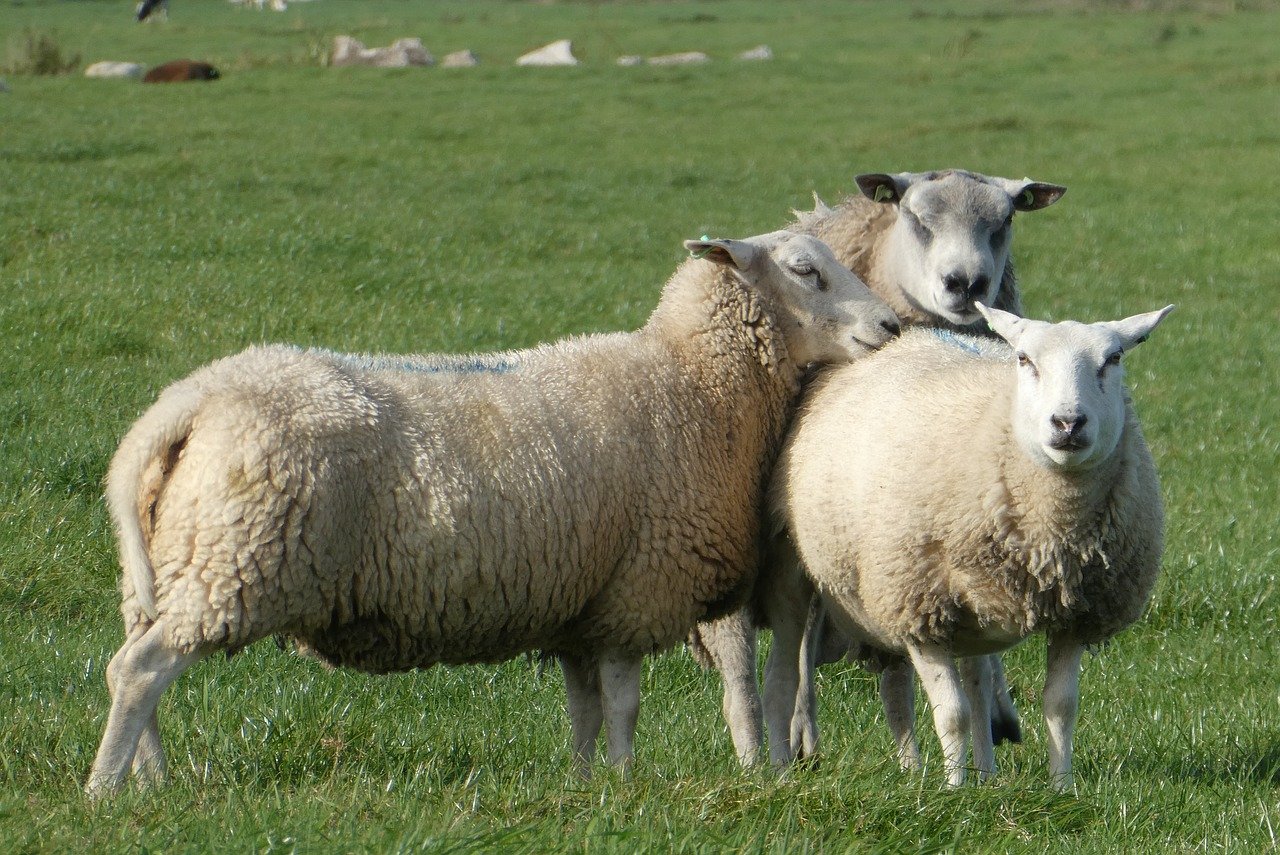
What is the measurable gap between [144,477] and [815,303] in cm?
237

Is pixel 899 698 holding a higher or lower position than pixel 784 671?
lower

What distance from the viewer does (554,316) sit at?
449 inches

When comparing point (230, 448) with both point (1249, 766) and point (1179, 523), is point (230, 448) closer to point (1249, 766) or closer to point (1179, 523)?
point (1249, 766)

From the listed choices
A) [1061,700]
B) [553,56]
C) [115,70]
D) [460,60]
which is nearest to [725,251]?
[1061,700]

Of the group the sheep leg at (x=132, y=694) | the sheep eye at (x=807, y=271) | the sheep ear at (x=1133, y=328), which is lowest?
the sheep leg at (x=132, y=694)

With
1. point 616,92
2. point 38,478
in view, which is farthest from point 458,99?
point 38,478

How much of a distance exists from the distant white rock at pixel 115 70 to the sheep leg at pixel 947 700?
82.1 ft

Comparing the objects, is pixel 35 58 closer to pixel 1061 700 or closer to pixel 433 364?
pixel 433 364

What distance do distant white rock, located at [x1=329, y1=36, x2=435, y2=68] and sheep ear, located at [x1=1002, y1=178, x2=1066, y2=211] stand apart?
24.0m

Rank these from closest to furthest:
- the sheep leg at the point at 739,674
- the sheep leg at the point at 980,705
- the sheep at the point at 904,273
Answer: the sheep leg at the point at 980,705
the sheep leg at the point at 739,674
the sheep at the point at 904,273

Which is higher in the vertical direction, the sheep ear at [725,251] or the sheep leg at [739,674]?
the sheep ear at [725,251]

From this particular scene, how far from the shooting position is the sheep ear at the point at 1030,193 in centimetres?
643

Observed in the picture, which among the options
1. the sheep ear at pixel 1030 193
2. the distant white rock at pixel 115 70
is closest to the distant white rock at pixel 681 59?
the distant white rock at pixel 115 70

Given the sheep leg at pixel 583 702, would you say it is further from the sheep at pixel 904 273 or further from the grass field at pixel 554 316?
the sheep at pixel 904 273
